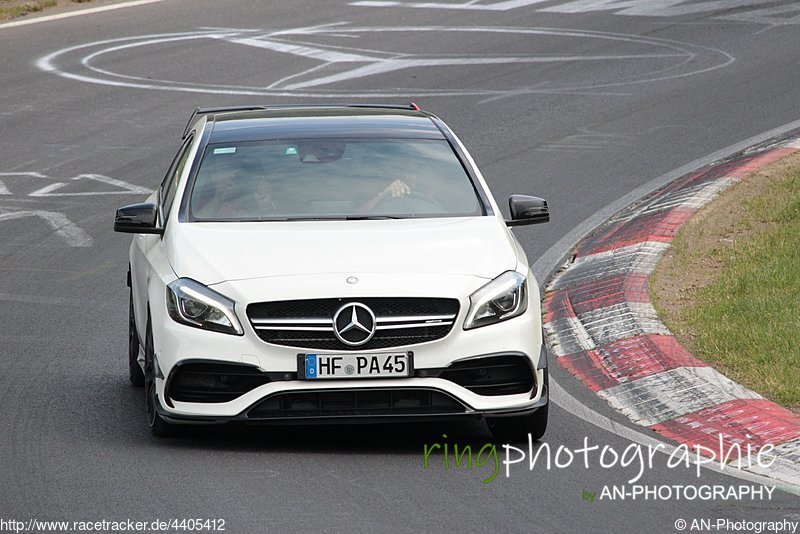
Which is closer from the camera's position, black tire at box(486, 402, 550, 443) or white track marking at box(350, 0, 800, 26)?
black tire at box(486, 402, 550, 443)

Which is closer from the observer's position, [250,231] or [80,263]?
[250,231]

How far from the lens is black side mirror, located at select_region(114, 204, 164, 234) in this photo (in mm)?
7891

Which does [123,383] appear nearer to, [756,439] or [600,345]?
[600,345]

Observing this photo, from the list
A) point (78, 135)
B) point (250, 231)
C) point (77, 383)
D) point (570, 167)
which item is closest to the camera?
point (250, 231)

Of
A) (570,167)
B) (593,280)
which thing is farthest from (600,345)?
(570,167)

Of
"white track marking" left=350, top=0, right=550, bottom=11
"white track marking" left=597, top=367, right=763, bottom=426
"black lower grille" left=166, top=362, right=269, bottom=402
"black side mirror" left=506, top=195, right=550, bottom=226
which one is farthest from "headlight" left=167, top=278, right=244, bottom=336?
"white track marking" left=350, top=0, right=550, bottom=11

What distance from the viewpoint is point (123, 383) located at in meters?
8.73

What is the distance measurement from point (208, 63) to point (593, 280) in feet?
40.4

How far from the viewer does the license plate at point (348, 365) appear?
6930 millimetres

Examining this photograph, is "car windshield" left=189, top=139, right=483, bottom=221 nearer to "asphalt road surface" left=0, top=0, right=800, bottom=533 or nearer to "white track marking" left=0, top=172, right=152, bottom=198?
"asphalt road surface" left=0, top=0, right=800, bottom=533

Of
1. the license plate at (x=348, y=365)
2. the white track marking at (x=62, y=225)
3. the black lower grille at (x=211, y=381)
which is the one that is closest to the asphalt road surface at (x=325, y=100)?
the white track marking at (x=62, y=225)

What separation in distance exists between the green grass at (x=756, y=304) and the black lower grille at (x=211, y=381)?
286 centimetres

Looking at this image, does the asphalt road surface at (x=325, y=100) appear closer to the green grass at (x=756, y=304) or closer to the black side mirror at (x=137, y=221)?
the green grass at (x=756, y=304)

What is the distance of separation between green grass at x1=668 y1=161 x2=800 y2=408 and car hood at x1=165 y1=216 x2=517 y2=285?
5.60ft
